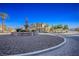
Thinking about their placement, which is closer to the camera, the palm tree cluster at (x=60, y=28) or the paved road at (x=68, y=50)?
the paved road at (x=68, y=50)

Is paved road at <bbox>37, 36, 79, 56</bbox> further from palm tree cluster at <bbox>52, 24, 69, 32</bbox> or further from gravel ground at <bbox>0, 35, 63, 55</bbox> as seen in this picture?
palm tree cluster at <bbox>52, 24, 69, 32</bbox>

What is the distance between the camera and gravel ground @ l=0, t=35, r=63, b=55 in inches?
171

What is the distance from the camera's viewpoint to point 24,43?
443 centimetres

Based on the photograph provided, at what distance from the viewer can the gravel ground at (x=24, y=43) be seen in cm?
434

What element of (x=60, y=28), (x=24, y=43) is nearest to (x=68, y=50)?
(x=60, y=28)

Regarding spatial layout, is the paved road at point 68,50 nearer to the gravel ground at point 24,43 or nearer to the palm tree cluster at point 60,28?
the gravel ground at point 24,43

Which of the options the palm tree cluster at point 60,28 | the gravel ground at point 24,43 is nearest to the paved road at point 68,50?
the gravel ground at point 24,43

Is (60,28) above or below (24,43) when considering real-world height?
above

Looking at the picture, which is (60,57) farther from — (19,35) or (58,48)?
(19,35)

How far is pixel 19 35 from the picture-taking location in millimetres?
4512

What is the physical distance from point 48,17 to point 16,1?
0.71 metres

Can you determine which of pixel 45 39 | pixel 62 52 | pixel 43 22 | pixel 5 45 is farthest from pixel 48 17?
pixel 5 45

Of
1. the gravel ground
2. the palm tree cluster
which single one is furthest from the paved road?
the palm tree cluster

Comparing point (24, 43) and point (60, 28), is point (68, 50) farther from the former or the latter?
point (24, 43)
